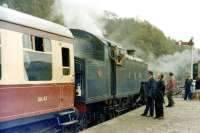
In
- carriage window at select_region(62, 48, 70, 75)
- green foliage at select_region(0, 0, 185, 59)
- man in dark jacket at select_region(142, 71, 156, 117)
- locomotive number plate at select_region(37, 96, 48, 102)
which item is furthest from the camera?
green foliage at select_region(0, 0, 185, 59)

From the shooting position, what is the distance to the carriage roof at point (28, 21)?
10.4 metres

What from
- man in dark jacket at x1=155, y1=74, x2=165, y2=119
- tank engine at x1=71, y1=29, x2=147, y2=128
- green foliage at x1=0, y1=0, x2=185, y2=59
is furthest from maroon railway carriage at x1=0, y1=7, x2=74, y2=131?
green foliage at x1=0, y1=0, x2=185, y2=59

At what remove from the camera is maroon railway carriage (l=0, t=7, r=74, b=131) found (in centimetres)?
1018

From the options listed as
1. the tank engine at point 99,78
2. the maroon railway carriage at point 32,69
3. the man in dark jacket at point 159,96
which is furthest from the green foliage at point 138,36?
the maroon railway carriage at point 32,69

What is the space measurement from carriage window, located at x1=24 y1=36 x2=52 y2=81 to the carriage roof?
32 cm

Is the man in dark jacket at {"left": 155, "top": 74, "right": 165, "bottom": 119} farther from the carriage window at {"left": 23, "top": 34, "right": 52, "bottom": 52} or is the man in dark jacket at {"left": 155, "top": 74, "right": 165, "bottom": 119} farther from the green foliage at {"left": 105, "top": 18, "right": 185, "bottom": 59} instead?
the green foliage at {"left": 105, "top": 18, "right": 185, "bottom": 59}

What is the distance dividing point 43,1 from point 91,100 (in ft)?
70.8

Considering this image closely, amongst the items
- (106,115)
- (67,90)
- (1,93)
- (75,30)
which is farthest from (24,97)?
(106,115)

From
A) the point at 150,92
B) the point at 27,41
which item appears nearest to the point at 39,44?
the point at 27,41

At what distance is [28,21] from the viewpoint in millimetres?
11414

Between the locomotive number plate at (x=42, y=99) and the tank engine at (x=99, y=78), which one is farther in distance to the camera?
the tank engine at (x=99, y=78)

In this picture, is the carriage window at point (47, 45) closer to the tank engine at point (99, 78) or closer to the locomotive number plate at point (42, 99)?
the locomotive number plate at point (42, 99)

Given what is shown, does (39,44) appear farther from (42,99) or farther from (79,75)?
(79,75)

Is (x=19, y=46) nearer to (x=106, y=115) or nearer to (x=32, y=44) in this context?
(x=32, y=44)
